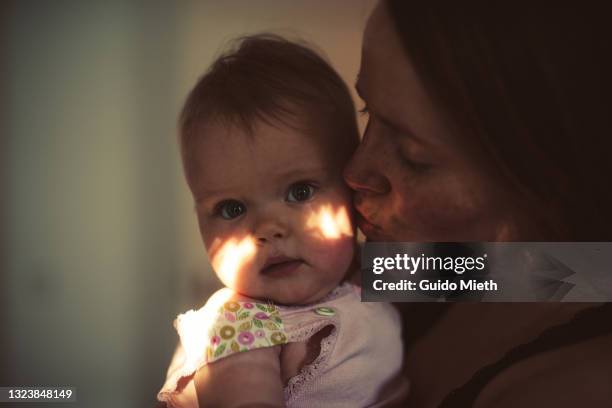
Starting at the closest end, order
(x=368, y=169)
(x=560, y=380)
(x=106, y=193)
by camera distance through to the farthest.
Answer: (x=560, y=380), (x=368, y=169), (x=106, y=193)

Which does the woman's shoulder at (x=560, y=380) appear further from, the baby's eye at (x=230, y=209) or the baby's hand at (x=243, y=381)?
the baby's eye at (x=230, y=209)

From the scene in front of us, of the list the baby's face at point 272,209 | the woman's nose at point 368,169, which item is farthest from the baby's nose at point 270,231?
the woman's nose at point 368,169

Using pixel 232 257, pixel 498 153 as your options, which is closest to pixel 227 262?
pixel 232 257

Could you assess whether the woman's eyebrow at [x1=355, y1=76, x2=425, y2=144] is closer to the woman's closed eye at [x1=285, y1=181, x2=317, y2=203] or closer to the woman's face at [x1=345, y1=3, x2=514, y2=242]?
the woman's face at [x1=345, y1=3, x2=514, y2=242]

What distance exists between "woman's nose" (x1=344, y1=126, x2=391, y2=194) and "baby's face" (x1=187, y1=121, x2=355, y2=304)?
0.11 ft

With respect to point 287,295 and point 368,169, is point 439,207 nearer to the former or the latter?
point 368,169

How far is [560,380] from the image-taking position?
701 mm

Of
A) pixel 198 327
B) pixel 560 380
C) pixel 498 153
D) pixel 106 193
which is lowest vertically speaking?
pixel 560 380

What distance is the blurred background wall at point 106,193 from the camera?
93 centimetres

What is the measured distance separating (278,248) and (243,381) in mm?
164

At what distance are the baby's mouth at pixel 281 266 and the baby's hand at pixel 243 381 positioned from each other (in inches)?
3.7

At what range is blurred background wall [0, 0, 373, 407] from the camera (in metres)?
0.93

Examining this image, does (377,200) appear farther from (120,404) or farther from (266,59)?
(120,404)

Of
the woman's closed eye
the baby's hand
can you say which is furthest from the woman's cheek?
the baby's hand
